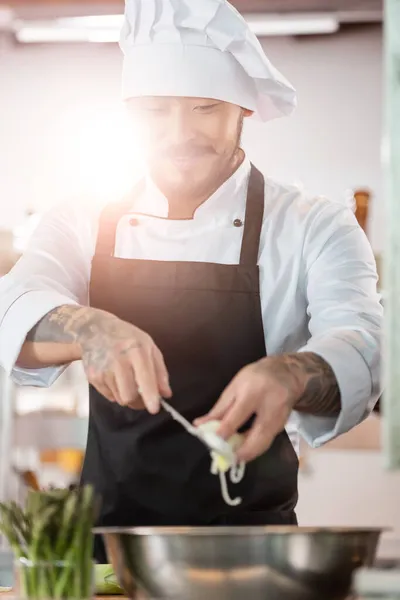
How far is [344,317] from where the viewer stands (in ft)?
6.40

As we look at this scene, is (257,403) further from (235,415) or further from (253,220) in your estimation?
(253,220)

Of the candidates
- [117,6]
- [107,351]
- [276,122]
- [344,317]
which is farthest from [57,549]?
[276,122]

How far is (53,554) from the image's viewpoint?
1236 mm

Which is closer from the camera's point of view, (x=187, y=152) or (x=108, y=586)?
(x=108, y=586)

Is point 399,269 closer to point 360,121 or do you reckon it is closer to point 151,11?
point 151,11

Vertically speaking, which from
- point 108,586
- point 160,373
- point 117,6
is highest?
point 117,6

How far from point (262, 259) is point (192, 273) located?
0.16m

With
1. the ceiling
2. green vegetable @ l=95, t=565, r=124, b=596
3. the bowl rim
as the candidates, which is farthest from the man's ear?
the ceiling

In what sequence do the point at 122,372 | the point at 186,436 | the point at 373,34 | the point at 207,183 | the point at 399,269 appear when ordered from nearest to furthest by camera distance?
1. the point at 399,269
2. the point at 122,372
3. the point at 186,436
4. the point at 207,183
5. the point at 373,34

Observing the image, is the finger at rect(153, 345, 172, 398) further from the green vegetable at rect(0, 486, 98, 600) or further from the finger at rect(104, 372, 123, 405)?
the green vegetable at rect(0, 486, 98, 600)

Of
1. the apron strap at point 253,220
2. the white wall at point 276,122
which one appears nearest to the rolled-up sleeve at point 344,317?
the apron strap at point 253,220

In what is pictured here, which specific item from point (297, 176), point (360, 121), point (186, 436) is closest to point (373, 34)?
point (360, 121)

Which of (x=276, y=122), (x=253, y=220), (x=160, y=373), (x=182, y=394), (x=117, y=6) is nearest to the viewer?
(x=160, y=373)

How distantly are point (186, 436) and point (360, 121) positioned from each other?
3410 mm
